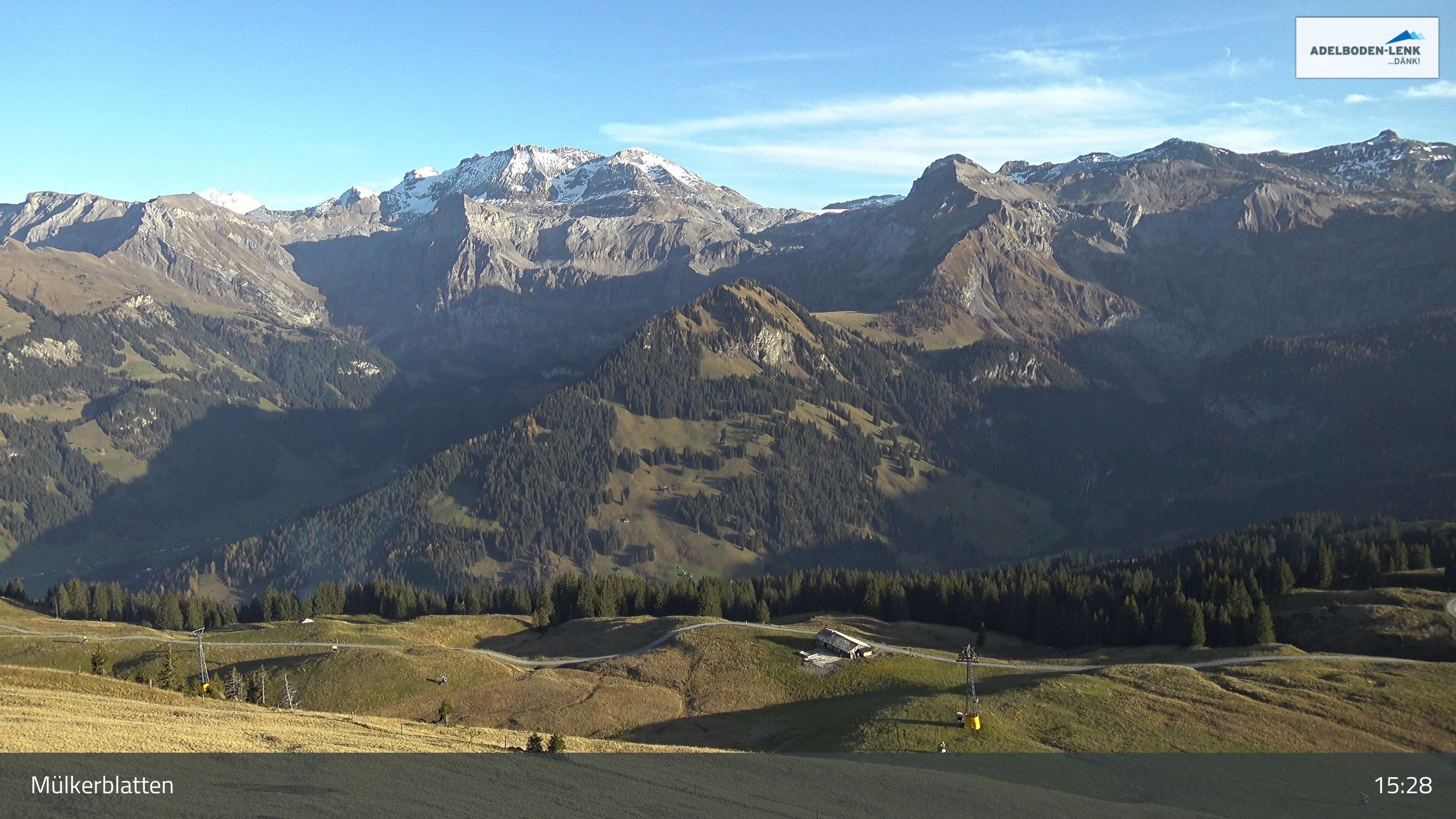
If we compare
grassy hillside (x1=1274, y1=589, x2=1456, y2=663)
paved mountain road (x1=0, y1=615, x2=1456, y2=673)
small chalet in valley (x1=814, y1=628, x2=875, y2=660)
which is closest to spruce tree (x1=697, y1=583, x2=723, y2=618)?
paved mountain road (x1=0, y1=615, x2=1456, y2=673)

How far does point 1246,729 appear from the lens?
300ft

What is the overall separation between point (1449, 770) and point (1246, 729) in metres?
14.8

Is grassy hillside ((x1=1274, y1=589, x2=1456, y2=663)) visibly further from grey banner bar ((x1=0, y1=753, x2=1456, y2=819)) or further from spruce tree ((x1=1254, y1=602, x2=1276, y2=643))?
grey banner bar ((x1=0, y1=753, x2=1456, y2=819))

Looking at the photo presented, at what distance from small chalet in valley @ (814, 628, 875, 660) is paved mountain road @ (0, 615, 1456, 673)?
4.77m

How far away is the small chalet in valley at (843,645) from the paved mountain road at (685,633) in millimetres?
4773

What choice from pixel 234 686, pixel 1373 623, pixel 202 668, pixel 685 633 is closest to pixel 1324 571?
pixel 1373 623

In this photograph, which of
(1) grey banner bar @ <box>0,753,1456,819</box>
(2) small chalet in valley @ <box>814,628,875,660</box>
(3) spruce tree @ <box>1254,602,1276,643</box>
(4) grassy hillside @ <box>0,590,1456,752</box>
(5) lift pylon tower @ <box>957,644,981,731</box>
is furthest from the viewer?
(2) small chalet in valley @ <box>814,628,875,660</box>

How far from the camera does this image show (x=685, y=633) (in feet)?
477

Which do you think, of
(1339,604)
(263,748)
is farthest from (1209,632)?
(263,748)

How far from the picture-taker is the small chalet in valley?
132 metres

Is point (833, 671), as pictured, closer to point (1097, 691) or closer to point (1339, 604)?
point (1097, 691)

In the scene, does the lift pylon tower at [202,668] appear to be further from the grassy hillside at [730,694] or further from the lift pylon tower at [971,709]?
the lift pylon tower at [971,709]

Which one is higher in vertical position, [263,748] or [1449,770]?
[263,748]

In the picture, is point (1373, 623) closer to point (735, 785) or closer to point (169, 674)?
point (735, 785)
